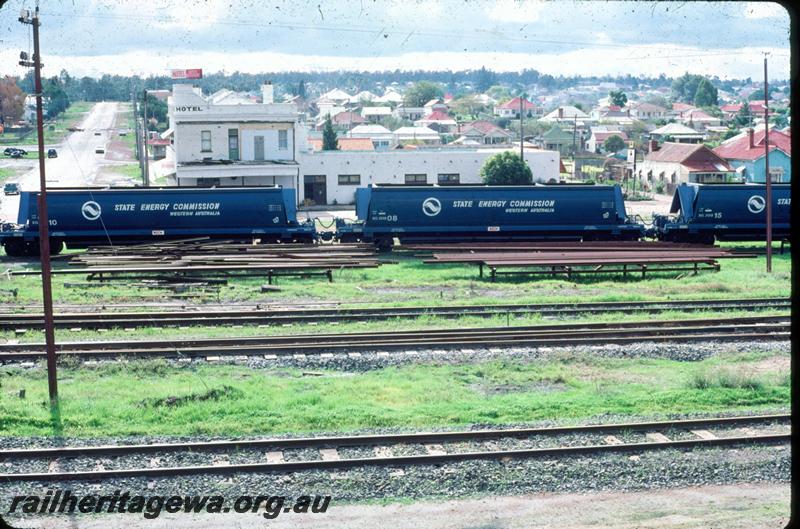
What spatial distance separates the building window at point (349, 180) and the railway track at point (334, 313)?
3306 cm

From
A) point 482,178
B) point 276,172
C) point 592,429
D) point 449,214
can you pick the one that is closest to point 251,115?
point 276,172

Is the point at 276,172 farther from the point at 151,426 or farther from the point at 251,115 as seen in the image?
the point at 151,426

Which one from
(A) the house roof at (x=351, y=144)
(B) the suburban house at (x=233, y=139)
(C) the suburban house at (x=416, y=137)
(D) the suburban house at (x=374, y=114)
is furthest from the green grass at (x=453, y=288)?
(D) the suburban house at (x=374, y=114)

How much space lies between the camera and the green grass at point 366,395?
1380cm

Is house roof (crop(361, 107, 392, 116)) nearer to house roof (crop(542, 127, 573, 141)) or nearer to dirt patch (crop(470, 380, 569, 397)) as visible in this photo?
house roof (crop(542, 127, 573, 141))

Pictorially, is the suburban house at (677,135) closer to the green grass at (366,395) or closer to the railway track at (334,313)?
the railway track at (334,313)

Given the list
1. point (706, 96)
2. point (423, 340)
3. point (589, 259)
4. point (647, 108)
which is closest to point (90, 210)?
point (589, 259)

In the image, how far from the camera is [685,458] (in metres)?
12.2

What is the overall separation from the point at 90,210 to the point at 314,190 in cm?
2362

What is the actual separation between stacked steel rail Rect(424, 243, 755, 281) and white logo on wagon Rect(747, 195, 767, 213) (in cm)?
314

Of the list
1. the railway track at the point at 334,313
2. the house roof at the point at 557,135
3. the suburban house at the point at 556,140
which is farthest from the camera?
the house roof at the point at 557,135

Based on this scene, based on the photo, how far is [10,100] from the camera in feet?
238

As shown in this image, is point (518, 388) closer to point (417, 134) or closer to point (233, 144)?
point (233, 144)

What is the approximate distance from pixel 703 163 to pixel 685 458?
192 ft
